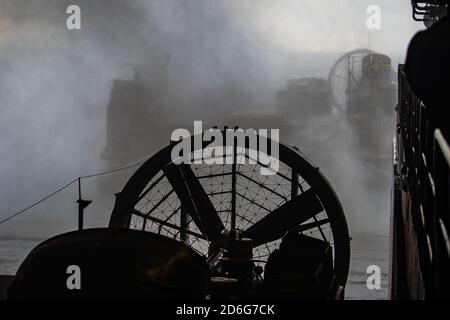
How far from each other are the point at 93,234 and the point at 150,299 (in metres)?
1.06

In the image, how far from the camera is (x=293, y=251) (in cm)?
873

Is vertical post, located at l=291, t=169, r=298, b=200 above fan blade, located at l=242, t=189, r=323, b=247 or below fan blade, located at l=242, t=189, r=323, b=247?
above

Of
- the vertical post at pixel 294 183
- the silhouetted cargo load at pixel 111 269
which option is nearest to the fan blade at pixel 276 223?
the vertical post at pixel 294 183

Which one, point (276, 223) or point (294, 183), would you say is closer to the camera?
point (276, 223)

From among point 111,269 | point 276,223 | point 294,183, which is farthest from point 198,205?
point 111,269

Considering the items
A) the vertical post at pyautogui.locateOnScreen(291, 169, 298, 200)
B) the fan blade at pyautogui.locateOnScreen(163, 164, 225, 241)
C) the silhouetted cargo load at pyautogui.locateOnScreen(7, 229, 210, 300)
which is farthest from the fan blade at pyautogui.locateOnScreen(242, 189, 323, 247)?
the silhouetted cargo load at pyautogui.locateOnScreen(7, 229, 210, 300)

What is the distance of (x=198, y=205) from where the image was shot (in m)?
13.5

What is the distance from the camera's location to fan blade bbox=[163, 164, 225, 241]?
13469mm

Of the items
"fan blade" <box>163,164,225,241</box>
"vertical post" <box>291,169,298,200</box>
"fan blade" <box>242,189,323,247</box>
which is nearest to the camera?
"fan blade" <box>242,189,323,247</box>

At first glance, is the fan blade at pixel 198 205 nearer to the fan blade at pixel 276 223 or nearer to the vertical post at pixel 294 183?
the fan blade at pixel 276 223

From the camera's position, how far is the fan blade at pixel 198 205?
1347 centimetres

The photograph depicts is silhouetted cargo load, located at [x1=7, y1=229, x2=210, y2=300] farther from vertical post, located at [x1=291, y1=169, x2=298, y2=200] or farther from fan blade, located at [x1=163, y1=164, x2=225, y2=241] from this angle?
vertical post, located at [x1=291, y1=169, x2=298, y2=200]

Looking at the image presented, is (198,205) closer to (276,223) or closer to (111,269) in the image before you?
(276,223)
